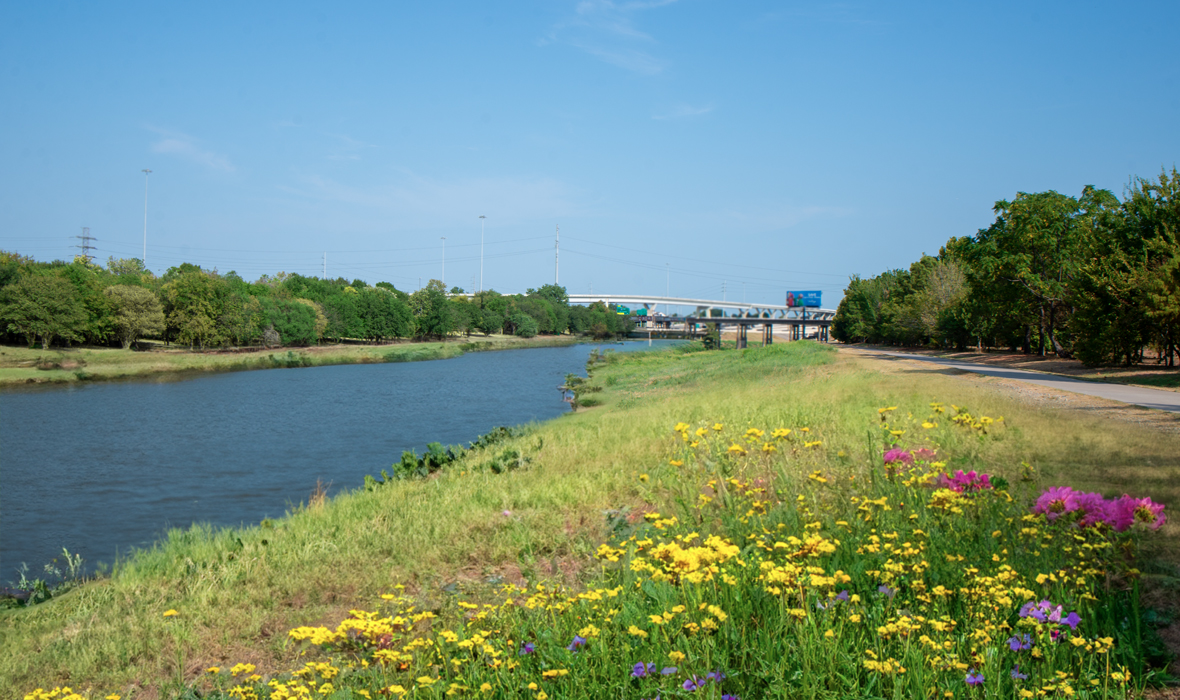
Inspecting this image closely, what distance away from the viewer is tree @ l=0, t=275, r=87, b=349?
54.4 meters

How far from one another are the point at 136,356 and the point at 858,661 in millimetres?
66349

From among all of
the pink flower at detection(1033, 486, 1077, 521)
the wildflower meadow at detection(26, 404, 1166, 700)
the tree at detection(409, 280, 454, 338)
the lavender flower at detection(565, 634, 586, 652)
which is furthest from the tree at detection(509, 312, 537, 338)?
the lavender flower at detection(565, 634, 586, 652)

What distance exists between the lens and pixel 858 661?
3.62 metres

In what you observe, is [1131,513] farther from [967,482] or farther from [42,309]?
[42,309]

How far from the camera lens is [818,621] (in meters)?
3.93

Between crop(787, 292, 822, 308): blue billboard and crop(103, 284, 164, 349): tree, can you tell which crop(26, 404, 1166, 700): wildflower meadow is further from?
crop(787, 292, 822, 308): blue billboard

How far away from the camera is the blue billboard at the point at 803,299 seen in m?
142

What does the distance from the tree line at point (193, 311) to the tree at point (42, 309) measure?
7 centimetres

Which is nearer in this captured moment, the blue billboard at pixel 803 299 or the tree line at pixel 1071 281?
the tree line at pixel 1071 281

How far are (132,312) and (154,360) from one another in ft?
24.4

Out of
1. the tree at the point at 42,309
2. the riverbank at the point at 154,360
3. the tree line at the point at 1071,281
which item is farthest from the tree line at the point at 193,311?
the tree line at the point at 1071,281

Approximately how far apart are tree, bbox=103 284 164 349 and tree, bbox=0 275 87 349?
3897 millimetres

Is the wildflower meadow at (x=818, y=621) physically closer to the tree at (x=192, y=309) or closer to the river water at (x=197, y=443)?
the river water at (x=197, y=443)

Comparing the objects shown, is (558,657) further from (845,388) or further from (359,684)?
(845,388)
